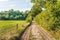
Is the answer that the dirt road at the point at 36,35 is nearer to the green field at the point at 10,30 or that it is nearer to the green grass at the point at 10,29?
the green field at the point at 10,30

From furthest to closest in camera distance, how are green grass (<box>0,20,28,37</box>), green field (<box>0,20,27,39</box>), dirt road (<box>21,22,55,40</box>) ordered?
1. green grass (<box>0,20,28,37</box>)
2. green field (<box>0,20,27,39</box>)
3. dirt road (<box>21,22,55,40</box>)

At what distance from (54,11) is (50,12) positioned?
125 cm

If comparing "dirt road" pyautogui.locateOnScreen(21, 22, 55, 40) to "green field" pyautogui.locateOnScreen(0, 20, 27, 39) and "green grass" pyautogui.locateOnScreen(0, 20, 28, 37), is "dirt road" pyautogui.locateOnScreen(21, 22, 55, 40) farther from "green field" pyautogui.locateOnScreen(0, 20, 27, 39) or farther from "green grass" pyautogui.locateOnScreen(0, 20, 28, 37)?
"green grass" pyautogui.locateOnScreen(0, 20, 28, 37)

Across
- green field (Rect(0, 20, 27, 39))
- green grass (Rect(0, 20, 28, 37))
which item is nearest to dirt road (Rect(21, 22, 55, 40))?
green field (Rect(0, 20, 27, 39))

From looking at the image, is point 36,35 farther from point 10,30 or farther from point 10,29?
point 10,29

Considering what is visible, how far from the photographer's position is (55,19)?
1312 inches

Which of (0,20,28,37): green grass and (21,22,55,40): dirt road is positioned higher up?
(21,22,55,40): dirt road

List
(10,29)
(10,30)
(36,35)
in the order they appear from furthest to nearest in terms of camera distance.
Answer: (10,29) → (10,30) → (36,35)

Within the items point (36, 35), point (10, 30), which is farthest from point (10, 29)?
point (36, 35)

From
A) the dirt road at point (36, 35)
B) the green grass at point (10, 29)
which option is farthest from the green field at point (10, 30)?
the dirt road at point (36, 35)

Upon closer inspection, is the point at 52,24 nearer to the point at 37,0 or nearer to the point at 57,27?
the point at 57,27

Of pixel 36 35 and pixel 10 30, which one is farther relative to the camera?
pixel 10 30

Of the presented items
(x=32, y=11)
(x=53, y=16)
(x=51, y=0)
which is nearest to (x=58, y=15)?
(x=53, y=16)

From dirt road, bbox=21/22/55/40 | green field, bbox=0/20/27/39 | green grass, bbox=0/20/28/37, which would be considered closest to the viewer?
dirt road, bbox=21/22/55/40
